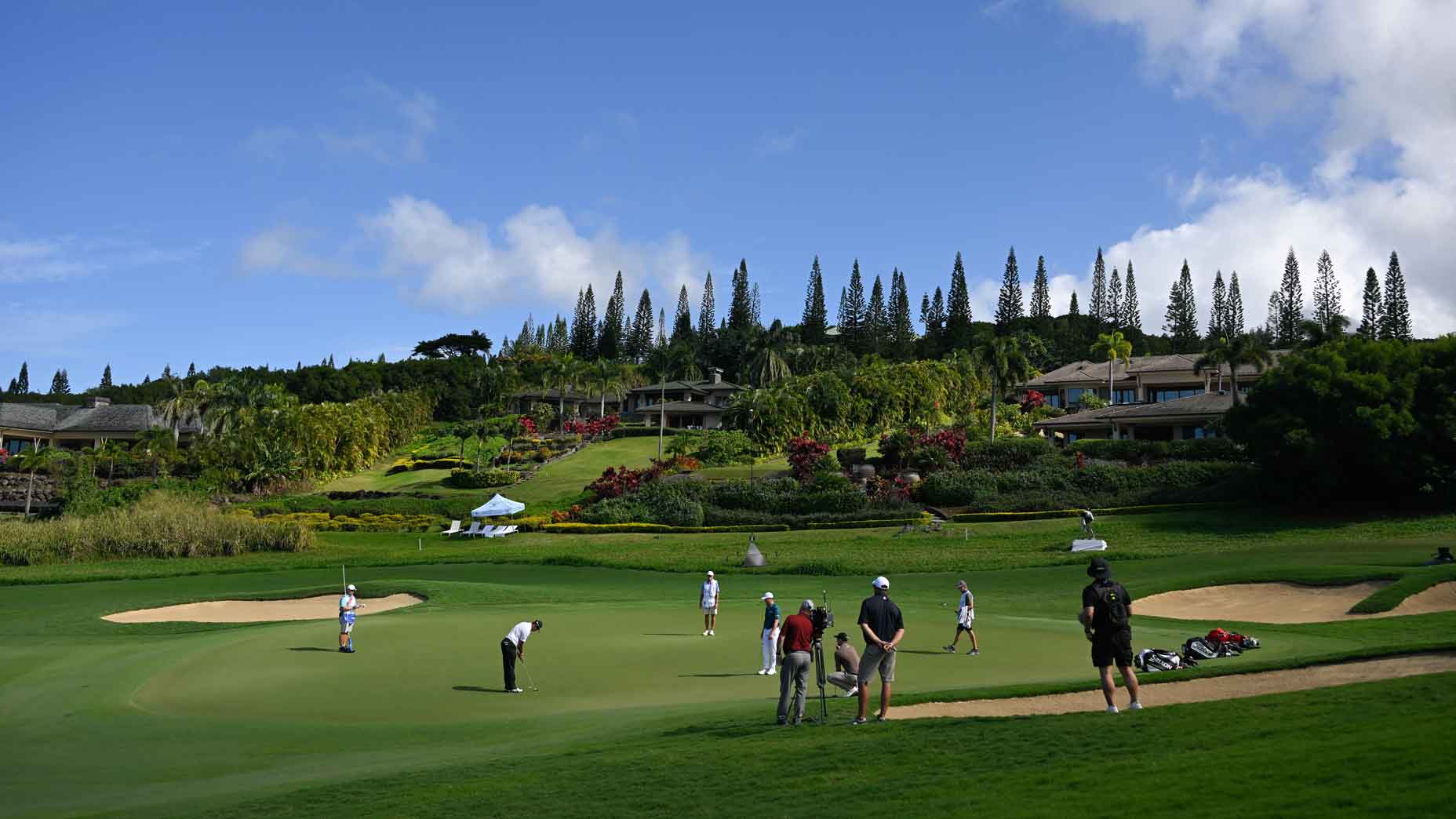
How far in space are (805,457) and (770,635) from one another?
1947 inches

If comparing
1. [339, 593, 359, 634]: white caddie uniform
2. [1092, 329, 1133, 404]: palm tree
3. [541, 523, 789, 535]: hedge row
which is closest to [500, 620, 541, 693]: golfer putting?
[339, 593, 359, 634]: white caddie uniform

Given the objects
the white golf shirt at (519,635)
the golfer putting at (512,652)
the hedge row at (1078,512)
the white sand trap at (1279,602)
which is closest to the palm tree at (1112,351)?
the hedge row at (1078,512)

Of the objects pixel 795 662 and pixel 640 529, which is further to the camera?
pixel 640 529

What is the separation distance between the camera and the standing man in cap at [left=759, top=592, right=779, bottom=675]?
20516 millimetres

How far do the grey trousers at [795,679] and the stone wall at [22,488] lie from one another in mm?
86730

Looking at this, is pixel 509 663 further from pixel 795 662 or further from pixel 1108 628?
pixel 1108 628

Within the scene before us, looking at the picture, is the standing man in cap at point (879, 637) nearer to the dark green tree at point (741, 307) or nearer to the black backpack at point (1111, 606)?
the black backpack at point (1111, 606)

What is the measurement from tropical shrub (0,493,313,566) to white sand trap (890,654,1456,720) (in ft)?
162

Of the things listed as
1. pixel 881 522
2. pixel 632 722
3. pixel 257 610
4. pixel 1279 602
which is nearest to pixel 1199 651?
pixel 632 722

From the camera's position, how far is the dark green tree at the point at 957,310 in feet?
541

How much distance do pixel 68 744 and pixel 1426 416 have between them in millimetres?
54350

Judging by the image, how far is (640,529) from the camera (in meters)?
62.2

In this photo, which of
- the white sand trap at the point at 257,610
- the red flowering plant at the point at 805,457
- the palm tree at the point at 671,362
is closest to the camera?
the white sand trap at the point at 257,610

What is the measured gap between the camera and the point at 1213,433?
76.3 metres
